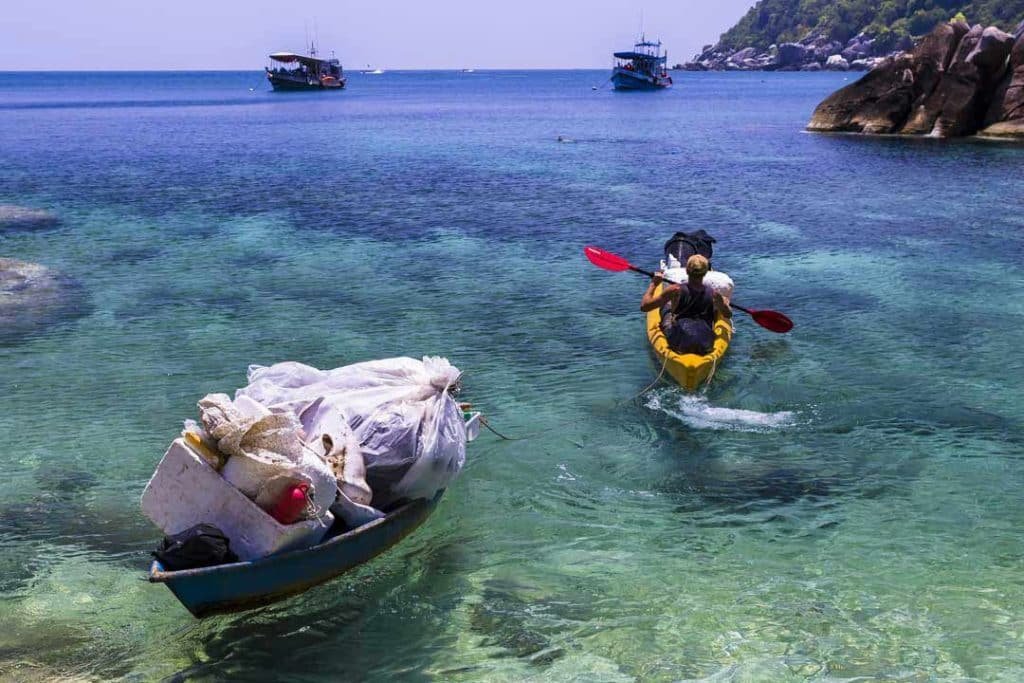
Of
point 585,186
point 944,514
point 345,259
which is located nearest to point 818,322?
point 944,514

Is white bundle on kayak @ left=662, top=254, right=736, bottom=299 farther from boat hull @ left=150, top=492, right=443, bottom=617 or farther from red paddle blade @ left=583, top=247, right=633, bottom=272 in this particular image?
boat hull @ left=150, top=492, right=443, bottom=617

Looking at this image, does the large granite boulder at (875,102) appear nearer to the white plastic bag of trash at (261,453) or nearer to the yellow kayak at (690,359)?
the yellow kayak at (690,359)

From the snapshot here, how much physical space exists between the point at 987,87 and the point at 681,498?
150ft

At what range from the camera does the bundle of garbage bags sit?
736 centimetres

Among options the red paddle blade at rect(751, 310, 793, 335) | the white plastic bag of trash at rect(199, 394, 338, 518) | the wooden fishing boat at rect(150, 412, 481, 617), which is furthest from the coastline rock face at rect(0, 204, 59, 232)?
the white plastic bag of trash at rect(199, 394, 338, 518)

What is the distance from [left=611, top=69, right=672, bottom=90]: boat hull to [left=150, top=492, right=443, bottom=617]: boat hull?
397ft

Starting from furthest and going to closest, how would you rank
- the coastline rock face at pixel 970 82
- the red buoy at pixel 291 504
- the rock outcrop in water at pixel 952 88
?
the coastline rock face at pixel 970 82 → the rock outcrop in water at pixel 952 88 → the red buoy at pixel 291 504

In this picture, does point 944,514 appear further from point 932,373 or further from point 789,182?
point 789,182

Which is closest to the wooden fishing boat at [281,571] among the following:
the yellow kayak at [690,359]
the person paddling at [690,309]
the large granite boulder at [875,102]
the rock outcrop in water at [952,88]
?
the yellow kayak at [690,359]

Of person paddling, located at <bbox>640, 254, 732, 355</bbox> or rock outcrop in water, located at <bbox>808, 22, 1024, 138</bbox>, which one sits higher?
rock outcrop in water, located at <bbox>808, 22, 1024, 138</bbox>

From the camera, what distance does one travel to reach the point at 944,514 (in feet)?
33.8

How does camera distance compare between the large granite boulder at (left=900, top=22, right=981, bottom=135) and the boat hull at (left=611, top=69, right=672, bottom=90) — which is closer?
the large granite boulder at (left=900, top=22, right=981, bottom=135)

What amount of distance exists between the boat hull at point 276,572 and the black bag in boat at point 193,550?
100 mm

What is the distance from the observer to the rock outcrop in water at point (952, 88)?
46.0 metres
